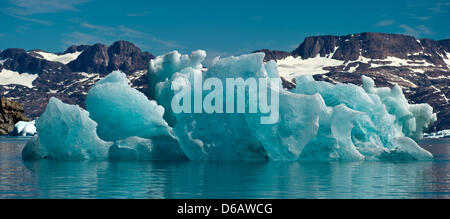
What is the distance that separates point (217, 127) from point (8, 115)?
350 feet

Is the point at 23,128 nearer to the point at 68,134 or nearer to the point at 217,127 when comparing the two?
the point at 68,134

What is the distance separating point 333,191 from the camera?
1656cm

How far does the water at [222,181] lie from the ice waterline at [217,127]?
105 centimetres

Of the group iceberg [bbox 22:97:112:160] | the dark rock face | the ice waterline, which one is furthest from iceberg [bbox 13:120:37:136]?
iceberg [bbox 22:97:112:160]

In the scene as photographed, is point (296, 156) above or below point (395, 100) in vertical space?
below

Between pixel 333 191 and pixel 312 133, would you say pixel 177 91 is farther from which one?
pixel 333 191

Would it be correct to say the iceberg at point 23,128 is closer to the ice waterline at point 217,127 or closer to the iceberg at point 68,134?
the ice waterline at point 217,127

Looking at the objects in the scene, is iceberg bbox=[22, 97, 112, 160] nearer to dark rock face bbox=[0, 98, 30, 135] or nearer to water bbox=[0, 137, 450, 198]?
water bbox=[0, 137, 450, 198]

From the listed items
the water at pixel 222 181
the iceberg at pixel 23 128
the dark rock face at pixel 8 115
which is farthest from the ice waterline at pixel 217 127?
the dark rock face at pixel 8 115

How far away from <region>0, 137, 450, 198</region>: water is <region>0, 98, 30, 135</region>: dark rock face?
101 meters

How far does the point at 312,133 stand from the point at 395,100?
59.8ft
